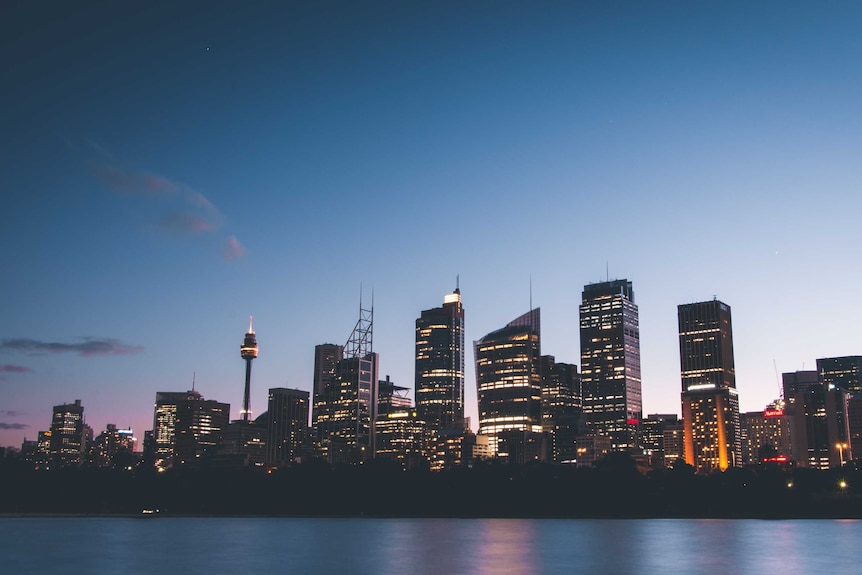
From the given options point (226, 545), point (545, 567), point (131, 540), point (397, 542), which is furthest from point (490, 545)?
point (131, 540)

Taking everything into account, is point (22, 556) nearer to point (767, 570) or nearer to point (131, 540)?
point (131, 540)

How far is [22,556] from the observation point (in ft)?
342

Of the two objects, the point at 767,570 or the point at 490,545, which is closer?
the point at 767,570

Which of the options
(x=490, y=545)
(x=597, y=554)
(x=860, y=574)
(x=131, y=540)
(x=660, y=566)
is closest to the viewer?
(x=860, y=574)

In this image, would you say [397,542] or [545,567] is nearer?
[545,567]

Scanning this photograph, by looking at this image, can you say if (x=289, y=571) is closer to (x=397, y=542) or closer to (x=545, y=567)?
(x=545, y=567)

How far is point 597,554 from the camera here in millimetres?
102812

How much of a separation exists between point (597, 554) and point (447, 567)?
23907 millimetres

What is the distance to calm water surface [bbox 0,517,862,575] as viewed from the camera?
88938mm

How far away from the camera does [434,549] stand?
10894 cm

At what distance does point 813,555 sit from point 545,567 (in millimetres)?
38266

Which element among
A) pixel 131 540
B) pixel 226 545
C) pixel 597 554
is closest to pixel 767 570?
pixel 597 554

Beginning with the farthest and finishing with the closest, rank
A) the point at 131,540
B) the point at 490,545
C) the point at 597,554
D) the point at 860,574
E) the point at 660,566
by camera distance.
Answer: the point at 131,540 < the point at 490,545 < the point at 597,554 < the point at 660,566 < the point at 860,574

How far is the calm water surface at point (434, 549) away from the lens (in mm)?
88938
